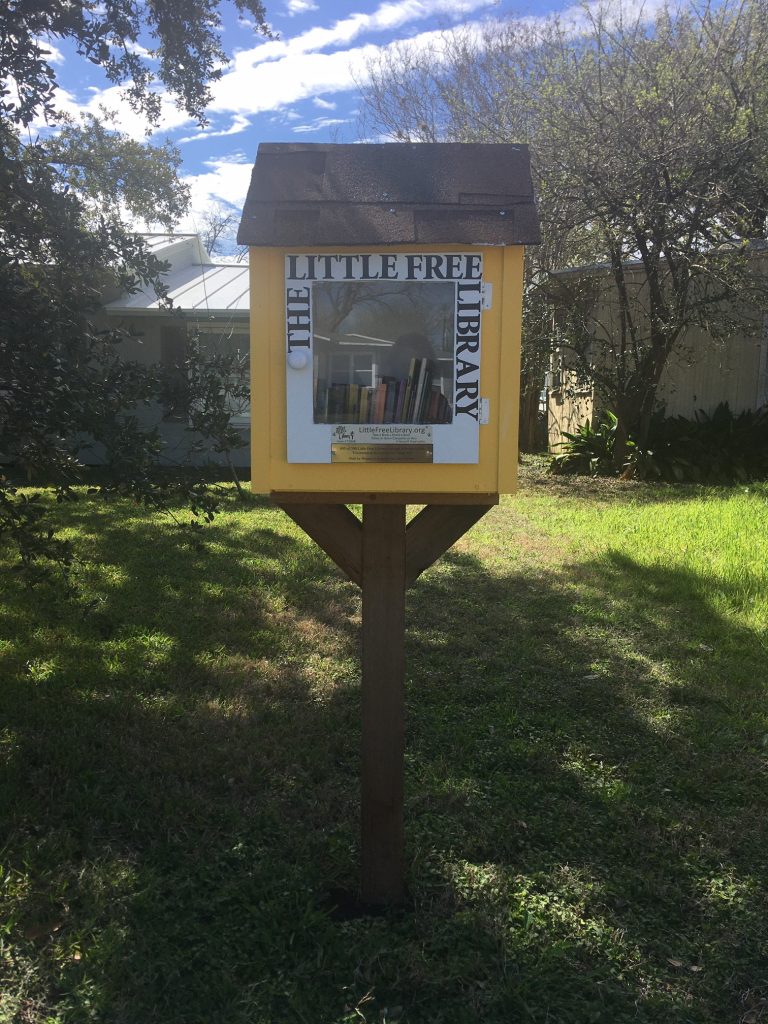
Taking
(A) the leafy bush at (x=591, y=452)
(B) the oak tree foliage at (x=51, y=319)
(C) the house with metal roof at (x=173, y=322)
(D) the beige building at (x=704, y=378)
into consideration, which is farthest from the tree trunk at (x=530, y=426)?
(B) the oak tree foliage at (x=51, y=319)

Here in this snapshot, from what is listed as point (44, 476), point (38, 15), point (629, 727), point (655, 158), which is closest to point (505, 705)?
point (629, 727)

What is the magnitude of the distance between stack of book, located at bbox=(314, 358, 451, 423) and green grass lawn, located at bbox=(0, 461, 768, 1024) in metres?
1.64

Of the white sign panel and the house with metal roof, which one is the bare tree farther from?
the white sign panel

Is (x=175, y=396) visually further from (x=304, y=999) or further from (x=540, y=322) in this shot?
(x=540, y=322)

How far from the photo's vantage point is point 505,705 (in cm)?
436

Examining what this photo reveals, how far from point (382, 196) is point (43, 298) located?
5.90 feet

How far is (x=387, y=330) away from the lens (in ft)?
8.32

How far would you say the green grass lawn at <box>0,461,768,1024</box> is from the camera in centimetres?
253

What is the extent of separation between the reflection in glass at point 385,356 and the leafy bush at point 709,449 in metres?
9.81

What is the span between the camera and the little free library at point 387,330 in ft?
8.11

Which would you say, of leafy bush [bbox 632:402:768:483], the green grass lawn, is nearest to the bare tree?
leafy bush [bbox 632:402:768:483]

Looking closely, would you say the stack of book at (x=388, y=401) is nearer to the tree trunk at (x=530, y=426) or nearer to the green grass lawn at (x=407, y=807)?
the green grass lawn at (x=407, y=807)

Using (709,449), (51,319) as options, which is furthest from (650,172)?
(51,319)

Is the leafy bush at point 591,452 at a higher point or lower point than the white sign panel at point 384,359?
lower
